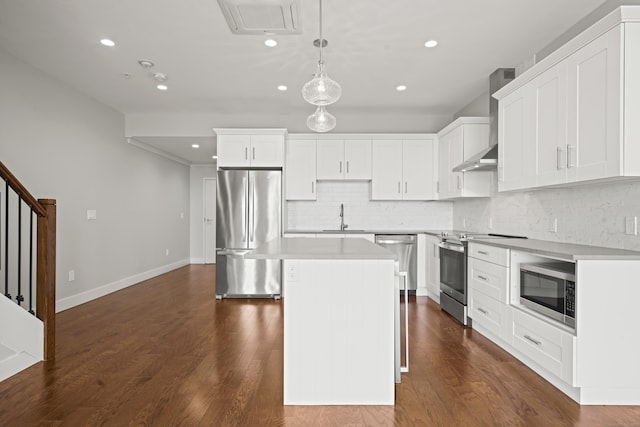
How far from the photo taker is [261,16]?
2465 mm

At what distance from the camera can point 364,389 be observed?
7.47ft

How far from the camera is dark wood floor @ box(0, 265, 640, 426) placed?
6.97 ft

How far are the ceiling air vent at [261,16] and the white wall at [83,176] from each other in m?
2.73

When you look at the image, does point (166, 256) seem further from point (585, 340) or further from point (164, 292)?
point (585, 340)

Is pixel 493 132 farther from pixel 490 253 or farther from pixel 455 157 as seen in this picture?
pixel 490 253

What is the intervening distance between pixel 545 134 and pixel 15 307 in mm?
4094

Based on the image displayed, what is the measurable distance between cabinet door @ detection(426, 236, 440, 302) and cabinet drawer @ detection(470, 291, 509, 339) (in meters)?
1.02

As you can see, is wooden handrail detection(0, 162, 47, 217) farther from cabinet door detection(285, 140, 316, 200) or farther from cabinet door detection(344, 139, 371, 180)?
cabinet door detection(344, 139, 371, 180)

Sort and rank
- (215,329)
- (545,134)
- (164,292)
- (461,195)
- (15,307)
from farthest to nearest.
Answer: (164,292) < (461,195) < (215,329) < (545,134) < (15,307)

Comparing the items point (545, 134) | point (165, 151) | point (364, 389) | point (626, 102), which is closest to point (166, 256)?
point (165, 151)

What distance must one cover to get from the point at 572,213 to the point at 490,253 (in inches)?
28.3

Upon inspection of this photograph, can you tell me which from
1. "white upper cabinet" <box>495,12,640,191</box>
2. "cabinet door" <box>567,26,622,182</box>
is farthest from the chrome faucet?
"cabinet door" <box>567,26,622,182</box>

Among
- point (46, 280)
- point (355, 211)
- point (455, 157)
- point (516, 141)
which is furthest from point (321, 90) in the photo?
point (355, 211)

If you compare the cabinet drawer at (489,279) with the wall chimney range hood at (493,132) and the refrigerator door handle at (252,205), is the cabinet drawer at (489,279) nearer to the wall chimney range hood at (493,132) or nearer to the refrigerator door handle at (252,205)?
the wall chimney range hood at (493,132)
